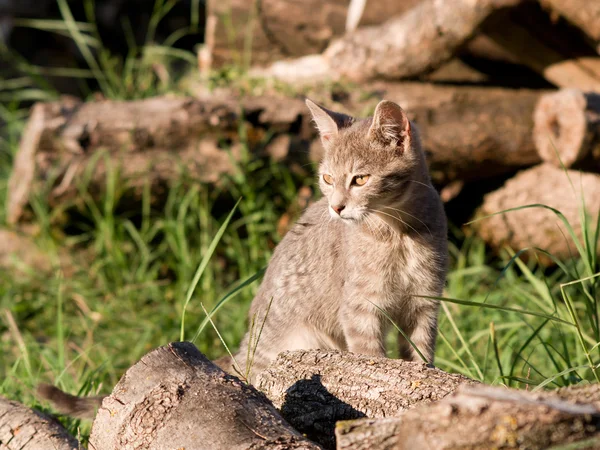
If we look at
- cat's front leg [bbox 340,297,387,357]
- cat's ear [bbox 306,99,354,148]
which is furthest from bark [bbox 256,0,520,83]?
cat's front leg [bbox 340,297,387,357]

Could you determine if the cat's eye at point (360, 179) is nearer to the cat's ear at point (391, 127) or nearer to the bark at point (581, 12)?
the cat's ear at point (391, 127)

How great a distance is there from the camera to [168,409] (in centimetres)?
198

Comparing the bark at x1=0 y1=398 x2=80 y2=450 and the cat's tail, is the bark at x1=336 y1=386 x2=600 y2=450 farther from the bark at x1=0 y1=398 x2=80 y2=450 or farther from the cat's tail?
the cat's tail

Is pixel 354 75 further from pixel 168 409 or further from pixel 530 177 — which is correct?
pixel 168 409

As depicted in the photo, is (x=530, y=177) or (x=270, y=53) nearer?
(x=530, y=177)

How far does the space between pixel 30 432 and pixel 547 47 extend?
4.39 metres

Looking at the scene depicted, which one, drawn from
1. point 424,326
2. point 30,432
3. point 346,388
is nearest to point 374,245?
point 424,326

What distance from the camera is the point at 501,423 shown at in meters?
1.40

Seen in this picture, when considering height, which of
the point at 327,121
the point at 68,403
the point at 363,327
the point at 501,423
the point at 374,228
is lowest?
the point at 68,403

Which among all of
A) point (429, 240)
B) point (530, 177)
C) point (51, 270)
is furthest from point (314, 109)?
point (51, 270)

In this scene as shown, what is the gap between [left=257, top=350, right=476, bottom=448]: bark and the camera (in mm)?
2096

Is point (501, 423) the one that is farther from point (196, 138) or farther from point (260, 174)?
point (196, 138)

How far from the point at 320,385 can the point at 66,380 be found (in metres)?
1.83

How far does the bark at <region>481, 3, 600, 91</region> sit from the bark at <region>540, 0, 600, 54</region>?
216 mm
